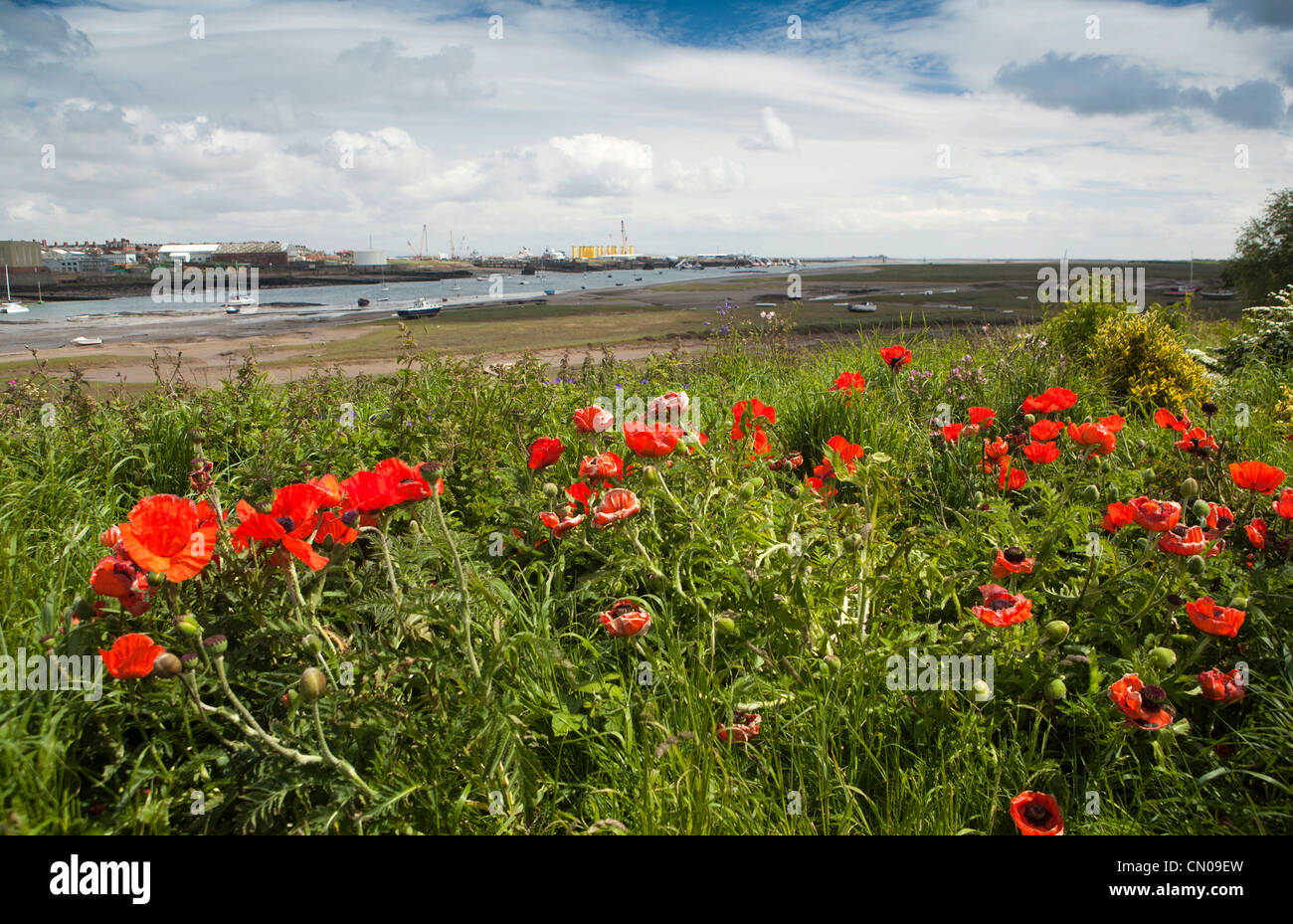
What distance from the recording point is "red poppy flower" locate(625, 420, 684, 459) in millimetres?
2164

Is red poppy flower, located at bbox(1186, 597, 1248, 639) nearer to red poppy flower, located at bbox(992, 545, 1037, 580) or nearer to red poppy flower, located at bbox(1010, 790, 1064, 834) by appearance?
red poppy flower, located at bbox(992, 545, 1037, 580)

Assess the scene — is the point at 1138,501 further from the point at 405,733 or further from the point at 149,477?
the point at 149,477

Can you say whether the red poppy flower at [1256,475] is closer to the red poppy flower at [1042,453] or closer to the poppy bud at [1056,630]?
the red poppy flower at [1042,453]

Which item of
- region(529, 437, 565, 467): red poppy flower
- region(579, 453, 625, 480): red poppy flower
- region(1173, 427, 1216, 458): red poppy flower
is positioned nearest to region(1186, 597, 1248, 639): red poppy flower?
region(1173, 427, 1216, 458): red poppy flower

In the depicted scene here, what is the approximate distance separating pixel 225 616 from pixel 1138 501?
98.2 inches

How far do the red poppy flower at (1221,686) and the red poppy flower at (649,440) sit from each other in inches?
63.1

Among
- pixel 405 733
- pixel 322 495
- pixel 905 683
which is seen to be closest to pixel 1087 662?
pixel 905 683

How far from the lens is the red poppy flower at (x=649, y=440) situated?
216 centimetres

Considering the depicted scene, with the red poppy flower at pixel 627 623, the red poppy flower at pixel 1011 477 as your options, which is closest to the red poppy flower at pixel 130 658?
the red poppy flower at pixel 627 623

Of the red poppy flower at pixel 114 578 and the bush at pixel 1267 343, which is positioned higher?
the bush at pixel 1267 343

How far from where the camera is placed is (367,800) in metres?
1.50

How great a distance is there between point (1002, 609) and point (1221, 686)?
2.10 feet

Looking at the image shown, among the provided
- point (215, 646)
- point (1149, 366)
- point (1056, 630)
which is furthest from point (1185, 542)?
point (1149, 366)

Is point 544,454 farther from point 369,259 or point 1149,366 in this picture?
point 369,259
